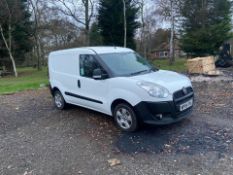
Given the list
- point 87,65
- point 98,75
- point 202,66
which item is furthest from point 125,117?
point 202,66

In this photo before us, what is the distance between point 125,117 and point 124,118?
0.13ft

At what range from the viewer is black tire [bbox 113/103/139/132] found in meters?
5.39

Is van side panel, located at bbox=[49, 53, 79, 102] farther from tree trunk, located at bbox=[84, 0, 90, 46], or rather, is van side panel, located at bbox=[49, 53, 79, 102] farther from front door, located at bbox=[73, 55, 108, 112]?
tree trunk, located at bbox=[84, 0, 90, 46]

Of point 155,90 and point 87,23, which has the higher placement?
point 87,23

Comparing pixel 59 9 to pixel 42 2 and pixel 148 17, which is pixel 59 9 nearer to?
pixel 42 2

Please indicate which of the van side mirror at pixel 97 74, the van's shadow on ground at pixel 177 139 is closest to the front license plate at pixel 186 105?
the van's shadow on ground at pixel 177 139

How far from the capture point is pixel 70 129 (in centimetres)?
614

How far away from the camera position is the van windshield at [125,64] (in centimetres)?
596

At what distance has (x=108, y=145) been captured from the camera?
5.11 meters

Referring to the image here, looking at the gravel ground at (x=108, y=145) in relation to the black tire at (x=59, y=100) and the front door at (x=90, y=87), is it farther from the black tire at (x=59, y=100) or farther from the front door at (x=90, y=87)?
the front door at (x=90, y=87)

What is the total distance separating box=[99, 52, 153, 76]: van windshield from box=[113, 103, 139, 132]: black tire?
30.2 inches

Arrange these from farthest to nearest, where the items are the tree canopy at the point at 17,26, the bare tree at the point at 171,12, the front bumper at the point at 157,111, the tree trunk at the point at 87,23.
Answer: the tree trunk at the point at 87,23 → the bare tree at the point at 171,12 → the tree canopy at the point at 17,26 → the front bumper at the point at 157,111

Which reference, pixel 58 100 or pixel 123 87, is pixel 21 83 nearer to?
pixel 58 100

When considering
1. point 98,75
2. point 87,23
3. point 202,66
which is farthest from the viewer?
point 87,23
